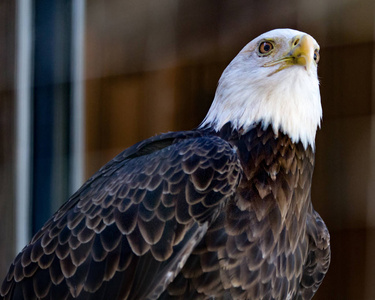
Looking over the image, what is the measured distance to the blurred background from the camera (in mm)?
1996

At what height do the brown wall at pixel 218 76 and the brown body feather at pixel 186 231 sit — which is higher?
the brown wall at pixel 218 76

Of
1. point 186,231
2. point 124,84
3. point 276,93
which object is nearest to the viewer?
point 186,231

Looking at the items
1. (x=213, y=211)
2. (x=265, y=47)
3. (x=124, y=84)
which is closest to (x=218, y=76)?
(x=124, y=84)

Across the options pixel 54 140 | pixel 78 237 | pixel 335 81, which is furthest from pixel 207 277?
pixel 54 140

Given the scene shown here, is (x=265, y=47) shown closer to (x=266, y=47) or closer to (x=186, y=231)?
(x=266, y=47)

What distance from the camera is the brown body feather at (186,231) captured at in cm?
151

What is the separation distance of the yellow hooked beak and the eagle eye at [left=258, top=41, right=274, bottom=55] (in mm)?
55

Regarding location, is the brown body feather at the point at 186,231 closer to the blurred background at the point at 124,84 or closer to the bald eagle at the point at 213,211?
the bald eagle at the point at 213,211

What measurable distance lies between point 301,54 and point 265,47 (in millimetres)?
150

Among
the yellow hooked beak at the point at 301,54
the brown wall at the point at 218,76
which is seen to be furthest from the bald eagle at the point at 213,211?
the brown wall at the point at 218,76

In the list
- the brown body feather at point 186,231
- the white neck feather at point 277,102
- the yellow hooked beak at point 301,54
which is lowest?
the brown body feather at point 186,231

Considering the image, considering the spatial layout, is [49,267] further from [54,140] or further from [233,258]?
[54,140]

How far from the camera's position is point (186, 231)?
1491 millimetres

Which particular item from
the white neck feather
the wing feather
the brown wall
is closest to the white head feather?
the white neck feather
